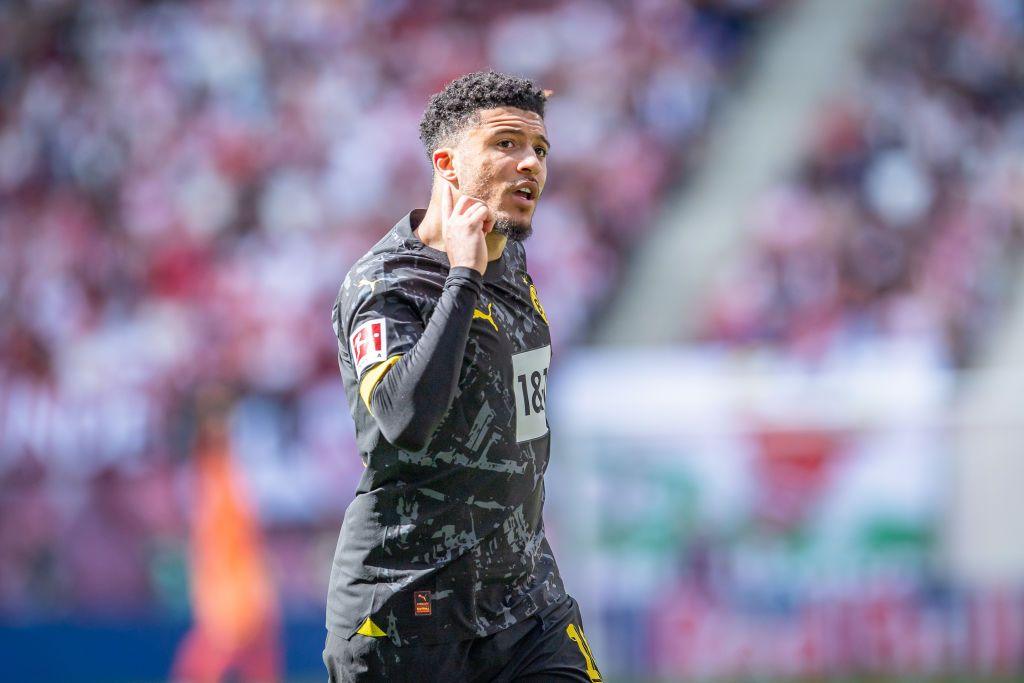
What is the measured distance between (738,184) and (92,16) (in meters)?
6.87

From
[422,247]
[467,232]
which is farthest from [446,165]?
[467,232]

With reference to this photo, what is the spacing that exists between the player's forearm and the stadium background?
238 inches

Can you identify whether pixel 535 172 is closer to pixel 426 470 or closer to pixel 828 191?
pixel 426 470

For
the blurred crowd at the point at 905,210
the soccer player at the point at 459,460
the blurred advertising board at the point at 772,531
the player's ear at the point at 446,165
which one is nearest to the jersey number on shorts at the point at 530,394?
the soccer player at the point at 459,460

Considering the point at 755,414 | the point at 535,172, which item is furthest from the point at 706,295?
the point at 535,172

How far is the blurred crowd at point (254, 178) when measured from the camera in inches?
440

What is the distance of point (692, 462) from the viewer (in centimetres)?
887

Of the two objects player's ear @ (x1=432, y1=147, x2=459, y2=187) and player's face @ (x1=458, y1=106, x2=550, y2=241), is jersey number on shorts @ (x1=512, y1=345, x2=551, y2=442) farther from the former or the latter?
player's ear @ (x1=432, y1=147, x2=459, y2=187)

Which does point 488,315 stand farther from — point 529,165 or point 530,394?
point 529,165

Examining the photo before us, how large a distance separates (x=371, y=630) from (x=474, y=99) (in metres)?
1.24

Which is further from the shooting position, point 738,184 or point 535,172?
point 738,184

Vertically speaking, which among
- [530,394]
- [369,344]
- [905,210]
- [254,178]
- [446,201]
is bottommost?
[530,394]

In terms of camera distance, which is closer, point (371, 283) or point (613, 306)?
point (371, 283)

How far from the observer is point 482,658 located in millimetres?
3068
